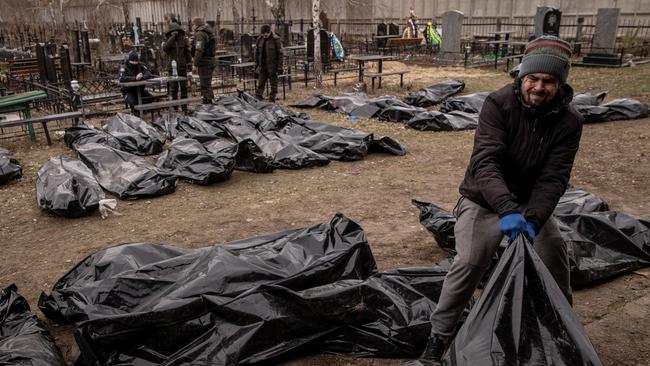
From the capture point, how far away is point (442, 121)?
29.6ft

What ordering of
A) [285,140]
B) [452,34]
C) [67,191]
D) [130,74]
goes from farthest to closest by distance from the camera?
[452,34], [130,74], [285,140], [67,191]

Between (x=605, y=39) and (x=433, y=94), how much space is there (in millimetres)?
7230

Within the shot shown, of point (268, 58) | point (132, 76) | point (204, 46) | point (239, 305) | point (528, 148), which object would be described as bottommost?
point (239, 305)

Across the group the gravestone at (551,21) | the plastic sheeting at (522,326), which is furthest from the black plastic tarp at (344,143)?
the gravestone at (551,21)

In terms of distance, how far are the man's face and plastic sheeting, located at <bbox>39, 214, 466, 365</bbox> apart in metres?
1.43

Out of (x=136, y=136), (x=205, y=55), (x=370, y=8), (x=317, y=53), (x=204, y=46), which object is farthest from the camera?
(x=370, y=8)

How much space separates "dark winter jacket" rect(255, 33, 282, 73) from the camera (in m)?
11.4

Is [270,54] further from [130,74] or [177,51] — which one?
[130,74]

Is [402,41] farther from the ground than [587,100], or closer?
farther from the ground

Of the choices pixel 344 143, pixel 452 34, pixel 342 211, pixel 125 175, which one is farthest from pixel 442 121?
pixel 452 34

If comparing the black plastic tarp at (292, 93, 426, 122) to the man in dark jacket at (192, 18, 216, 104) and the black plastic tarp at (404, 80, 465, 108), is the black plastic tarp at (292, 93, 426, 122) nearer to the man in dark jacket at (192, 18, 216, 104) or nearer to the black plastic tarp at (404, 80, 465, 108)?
the black plastic tarp at (404, 80, 465, 108)

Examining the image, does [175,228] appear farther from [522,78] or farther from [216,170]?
[522,78]

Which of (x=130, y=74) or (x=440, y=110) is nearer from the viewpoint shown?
(x=130, y=74)

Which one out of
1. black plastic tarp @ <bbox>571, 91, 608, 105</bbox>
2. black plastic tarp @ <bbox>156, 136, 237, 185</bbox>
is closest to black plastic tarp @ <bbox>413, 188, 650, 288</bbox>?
black plastic tarp @ <bbox>156, 136, 237, 185</bbox>
